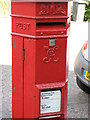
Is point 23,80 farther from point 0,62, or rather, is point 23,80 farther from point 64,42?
point 0,62

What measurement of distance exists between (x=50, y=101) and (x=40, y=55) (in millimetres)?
492

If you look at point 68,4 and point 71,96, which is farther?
point 71,96

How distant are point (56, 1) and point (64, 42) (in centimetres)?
42

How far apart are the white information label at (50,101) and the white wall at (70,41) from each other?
336 centimetres

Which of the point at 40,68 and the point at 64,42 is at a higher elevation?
the point at 64,42

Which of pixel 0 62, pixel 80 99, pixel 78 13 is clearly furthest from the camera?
pixel 78 13

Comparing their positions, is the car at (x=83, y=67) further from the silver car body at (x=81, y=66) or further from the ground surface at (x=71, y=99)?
the ground surface at (x=71, y=99)

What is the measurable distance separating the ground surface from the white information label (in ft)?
4.34

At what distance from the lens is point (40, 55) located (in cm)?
304

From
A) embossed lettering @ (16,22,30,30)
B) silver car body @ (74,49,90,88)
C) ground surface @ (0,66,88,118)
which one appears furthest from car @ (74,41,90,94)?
embossed lettering @ (16,22,30,30)

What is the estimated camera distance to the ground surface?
14.9 feet

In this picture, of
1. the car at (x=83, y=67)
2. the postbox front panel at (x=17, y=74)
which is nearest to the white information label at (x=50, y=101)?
the postbox front panel at (x=17, y=74)

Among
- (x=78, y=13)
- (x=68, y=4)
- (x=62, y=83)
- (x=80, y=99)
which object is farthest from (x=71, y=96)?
(x=78, y=13)

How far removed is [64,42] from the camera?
10.2 feet
